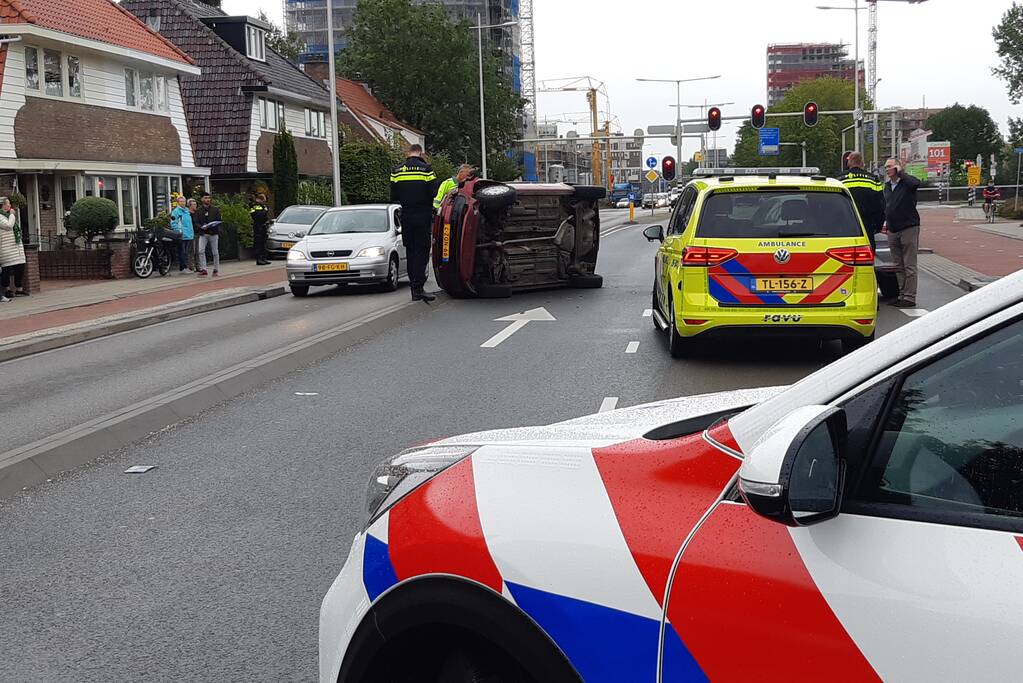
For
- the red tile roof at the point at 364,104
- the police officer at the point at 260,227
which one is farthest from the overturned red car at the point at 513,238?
the red tile roof at the point at 364,104

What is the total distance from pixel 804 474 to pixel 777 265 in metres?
9.14

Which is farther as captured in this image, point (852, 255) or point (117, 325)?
point (117, 325)

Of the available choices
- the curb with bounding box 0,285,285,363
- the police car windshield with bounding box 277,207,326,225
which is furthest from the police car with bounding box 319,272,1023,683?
the police car windshield with bounding box 277,207,326,225

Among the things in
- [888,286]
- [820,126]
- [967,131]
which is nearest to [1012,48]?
Answer: [888,286]

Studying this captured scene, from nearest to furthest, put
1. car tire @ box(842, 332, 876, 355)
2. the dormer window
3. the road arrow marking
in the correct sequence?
car tire @ box(842, 332, 876, 355) < the road arrow marking < the dormer window

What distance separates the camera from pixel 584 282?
2036 cm

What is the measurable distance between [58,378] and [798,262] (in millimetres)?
7103

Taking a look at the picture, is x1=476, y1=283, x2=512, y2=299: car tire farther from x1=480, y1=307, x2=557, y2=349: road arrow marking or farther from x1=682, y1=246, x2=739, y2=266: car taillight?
x1=682, y1=246, x2=739, y2=266: car taillight

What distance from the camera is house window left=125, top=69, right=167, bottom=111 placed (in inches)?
1409

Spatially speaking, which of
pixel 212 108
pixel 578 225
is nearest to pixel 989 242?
pixel 578 225

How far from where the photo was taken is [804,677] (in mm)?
2051

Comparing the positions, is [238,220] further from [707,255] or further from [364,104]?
[364,104]

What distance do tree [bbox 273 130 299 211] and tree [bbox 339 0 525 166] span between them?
35.4 metres

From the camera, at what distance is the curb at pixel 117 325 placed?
573 inches
